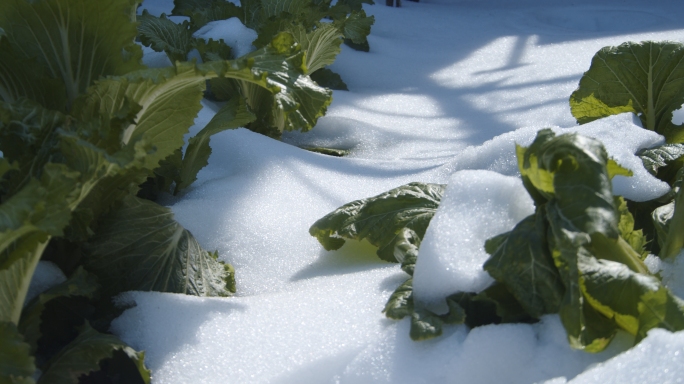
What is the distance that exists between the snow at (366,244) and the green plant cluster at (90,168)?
3.7 inches

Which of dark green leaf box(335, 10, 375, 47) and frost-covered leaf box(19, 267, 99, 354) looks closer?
frost-covered leaf box(19, 267, 99, 354)

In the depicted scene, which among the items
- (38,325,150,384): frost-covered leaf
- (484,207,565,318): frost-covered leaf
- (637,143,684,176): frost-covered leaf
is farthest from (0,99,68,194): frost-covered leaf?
(637,143,684,176): frost-covered leaf

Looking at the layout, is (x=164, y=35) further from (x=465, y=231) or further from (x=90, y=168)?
(x=465, y=231)

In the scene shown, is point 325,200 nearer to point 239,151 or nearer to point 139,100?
point 239,151

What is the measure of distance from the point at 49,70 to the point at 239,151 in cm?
82

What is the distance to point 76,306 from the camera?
1408 mm

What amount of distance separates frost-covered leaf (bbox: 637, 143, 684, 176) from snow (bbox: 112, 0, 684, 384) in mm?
39

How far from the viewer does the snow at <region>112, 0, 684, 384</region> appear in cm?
118

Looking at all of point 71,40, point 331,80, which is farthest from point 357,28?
point 71,40

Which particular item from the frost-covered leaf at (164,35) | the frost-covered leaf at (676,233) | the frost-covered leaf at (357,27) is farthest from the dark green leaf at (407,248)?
the frost-covered leaf at (357,27)

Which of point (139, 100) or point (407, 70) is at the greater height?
point (139, 100)

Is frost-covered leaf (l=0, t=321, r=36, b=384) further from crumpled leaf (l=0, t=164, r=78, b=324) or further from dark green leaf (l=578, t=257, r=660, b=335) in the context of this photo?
dark green leaf (l=578, t=257, r=660, b=335)

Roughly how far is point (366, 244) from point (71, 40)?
32.6 inches

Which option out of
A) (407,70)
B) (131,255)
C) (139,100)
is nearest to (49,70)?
(139,100)
